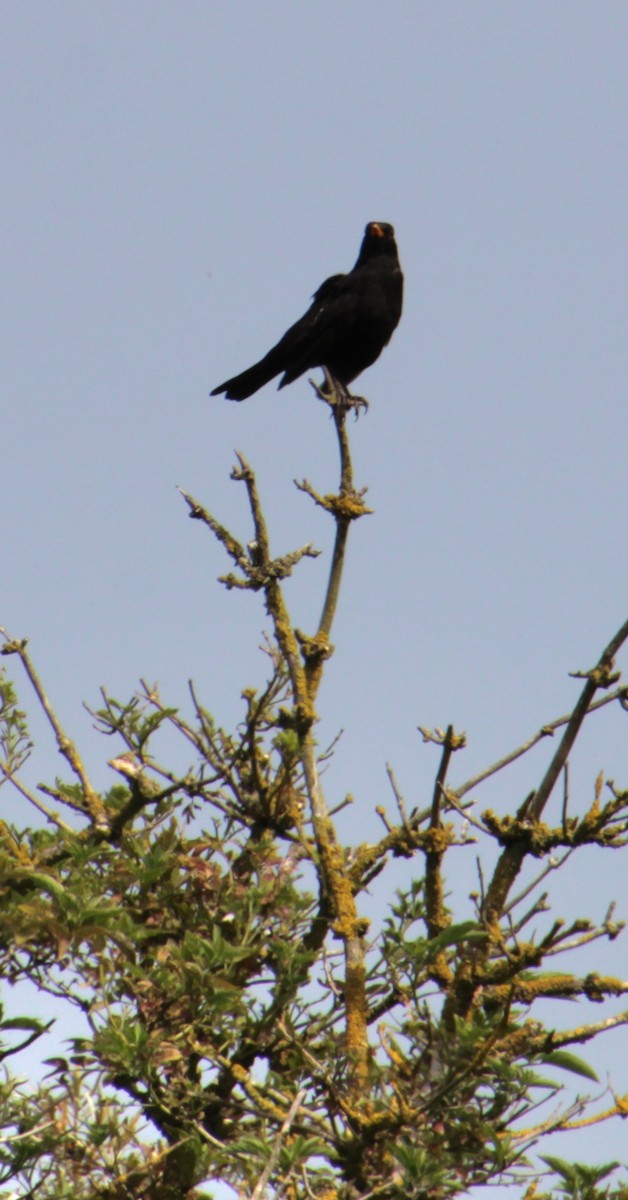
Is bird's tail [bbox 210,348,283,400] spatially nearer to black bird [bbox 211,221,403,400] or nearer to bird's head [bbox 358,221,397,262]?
black bird [bbox 211,221,403,400]

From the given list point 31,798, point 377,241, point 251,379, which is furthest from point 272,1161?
point 377,241

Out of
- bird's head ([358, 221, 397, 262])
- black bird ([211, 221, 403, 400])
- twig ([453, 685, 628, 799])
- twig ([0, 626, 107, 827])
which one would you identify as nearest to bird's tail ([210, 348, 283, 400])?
black bird ([211, 221, 403, 400])

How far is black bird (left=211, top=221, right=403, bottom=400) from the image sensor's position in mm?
9328

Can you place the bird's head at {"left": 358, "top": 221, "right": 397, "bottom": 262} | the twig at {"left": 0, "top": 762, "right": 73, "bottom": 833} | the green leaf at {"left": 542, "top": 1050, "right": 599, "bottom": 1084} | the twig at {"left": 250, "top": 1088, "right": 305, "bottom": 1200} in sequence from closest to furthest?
the twig at {"left": 250, "top": 1088, "right": 305, "bottom": 1200} → the green leaf at {"left": 542, "top": 1050, "right": 599, "bottom": 1084} → the twig at {"left": 0, "top": 762, "right": 73, "bottom": 833} → the bird's head at {"left": 358, "top": 221, "right": 397, "bottom": 262}

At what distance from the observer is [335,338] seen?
9.34 m

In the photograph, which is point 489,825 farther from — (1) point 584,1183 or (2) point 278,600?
(2) point 278,600

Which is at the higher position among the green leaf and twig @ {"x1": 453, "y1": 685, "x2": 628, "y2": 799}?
twig @ {"x1": 453, "y1": 685, "x2": 628, "y2": 799}

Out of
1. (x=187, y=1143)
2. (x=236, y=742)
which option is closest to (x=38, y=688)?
(x=236, y=742)

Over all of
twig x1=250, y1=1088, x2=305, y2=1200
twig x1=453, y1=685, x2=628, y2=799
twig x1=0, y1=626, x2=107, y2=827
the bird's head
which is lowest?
twig x1=250, y1=1088, x2=305, y2=1200

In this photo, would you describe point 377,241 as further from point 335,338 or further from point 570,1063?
point 570,1063

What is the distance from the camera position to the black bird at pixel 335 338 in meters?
9.33

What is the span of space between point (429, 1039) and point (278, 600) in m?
1.67

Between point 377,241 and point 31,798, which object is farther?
point 377,241

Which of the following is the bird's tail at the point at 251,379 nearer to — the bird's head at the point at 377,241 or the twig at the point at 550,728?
the bird's head at the point at 377,241
